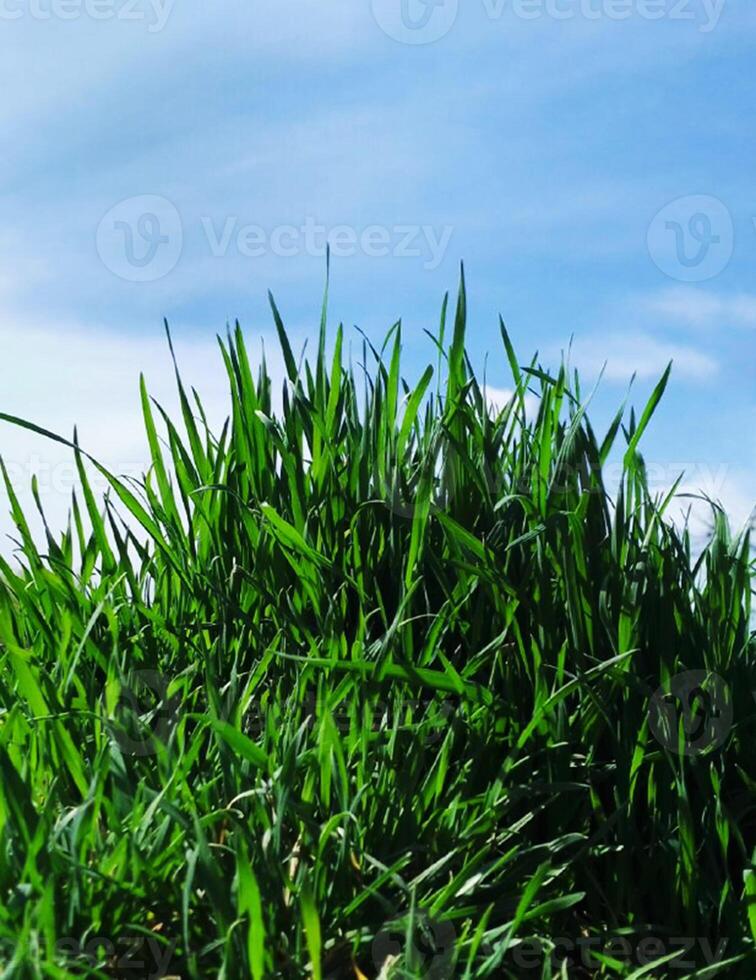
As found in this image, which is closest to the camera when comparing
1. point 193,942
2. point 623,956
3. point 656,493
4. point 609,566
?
point 193,942

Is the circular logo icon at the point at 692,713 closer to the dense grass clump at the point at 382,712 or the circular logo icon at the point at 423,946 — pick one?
the dense grass clump at the point at 382,712

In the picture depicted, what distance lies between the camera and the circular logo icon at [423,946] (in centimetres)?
132

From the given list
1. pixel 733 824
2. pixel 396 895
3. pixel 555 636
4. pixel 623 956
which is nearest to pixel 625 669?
pixel 555 636

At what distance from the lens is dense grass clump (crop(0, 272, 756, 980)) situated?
4.38 ft

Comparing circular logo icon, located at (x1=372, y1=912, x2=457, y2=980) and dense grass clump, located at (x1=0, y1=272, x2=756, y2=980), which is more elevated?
dense grass clump, located at (x1=0, y1=272, x2=756, y2=980)

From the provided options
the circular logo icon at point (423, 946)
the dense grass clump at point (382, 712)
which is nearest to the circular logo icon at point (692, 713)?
the dense grass clump at point (382, 712)

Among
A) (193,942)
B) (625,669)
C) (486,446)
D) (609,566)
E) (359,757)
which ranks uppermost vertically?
(486,446)

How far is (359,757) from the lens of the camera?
1588 millimetres

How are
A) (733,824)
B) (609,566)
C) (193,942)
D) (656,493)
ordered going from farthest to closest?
(656,493)
(609,566)
(733,824)
(193,942)

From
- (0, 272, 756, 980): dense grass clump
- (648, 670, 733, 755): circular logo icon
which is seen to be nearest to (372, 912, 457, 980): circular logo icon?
(0, 272, 756, 980): dense grass clump

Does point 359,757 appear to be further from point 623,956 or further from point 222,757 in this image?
point 623,956

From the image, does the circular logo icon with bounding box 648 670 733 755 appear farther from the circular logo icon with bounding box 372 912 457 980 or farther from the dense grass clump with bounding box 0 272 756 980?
the circular logo icon with bounding box 372 912 457 980

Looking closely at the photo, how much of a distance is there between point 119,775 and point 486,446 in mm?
901

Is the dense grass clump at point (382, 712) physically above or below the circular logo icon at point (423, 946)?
above
